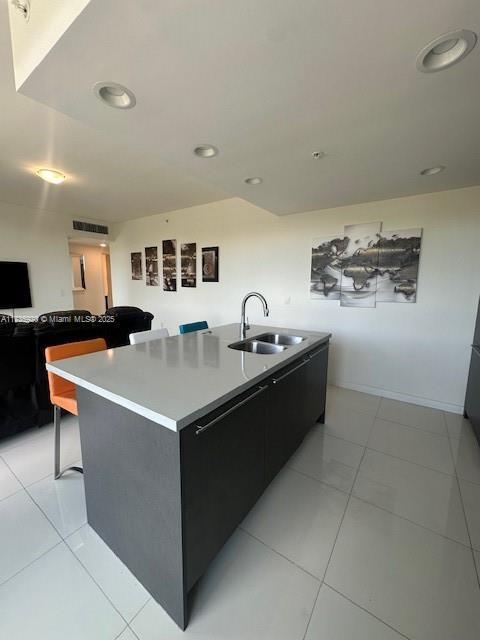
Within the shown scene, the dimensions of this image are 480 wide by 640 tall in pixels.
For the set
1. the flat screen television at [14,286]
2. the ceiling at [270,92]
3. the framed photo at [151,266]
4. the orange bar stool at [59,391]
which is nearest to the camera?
the ceiling at [270,92]

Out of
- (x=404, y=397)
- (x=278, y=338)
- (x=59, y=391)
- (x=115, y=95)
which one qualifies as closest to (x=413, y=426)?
(x=404, y=397)

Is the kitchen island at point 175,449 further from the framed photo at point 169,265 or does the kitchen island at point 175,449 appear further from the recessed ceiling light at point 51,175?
the framed photo at point 169,265

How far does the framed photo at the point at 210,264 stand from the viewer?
14.1ft

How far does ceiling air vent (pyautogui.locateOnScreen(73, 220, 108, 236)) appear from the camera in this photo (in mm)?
5402

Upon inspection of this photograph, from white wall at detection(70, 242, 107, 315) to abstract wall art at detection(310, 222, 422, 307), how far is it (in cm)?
663

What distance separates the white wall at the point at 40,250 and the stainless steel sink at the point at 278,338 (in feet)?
15.6

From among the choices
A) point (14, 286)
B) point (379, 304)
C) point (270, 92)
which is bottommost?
point (379, 304)

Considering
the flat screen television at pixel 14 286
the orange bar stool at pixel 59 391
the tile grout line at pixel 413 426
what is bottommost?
the tile grout line at pixel 413 426

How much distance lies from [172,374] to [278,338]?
1238 mm

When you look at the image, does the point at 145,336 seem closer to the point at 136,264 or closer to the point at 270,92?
the point at 270,92

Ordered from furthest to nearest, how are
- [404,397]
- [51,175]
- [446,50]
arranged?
1. [51,175]
2. [404,397]
3. [446,50]

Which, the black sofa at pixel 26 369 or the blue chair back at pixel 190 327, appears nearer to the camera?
the black sofa at pixel 26 369

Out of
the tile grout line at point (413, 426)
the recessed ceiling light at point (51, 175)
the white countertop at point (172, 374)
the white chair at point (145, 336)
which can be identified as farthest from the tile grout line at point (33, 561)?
the recessed ceiling light at point (51, 175)

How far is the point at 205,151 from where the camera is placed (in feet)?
6.44
